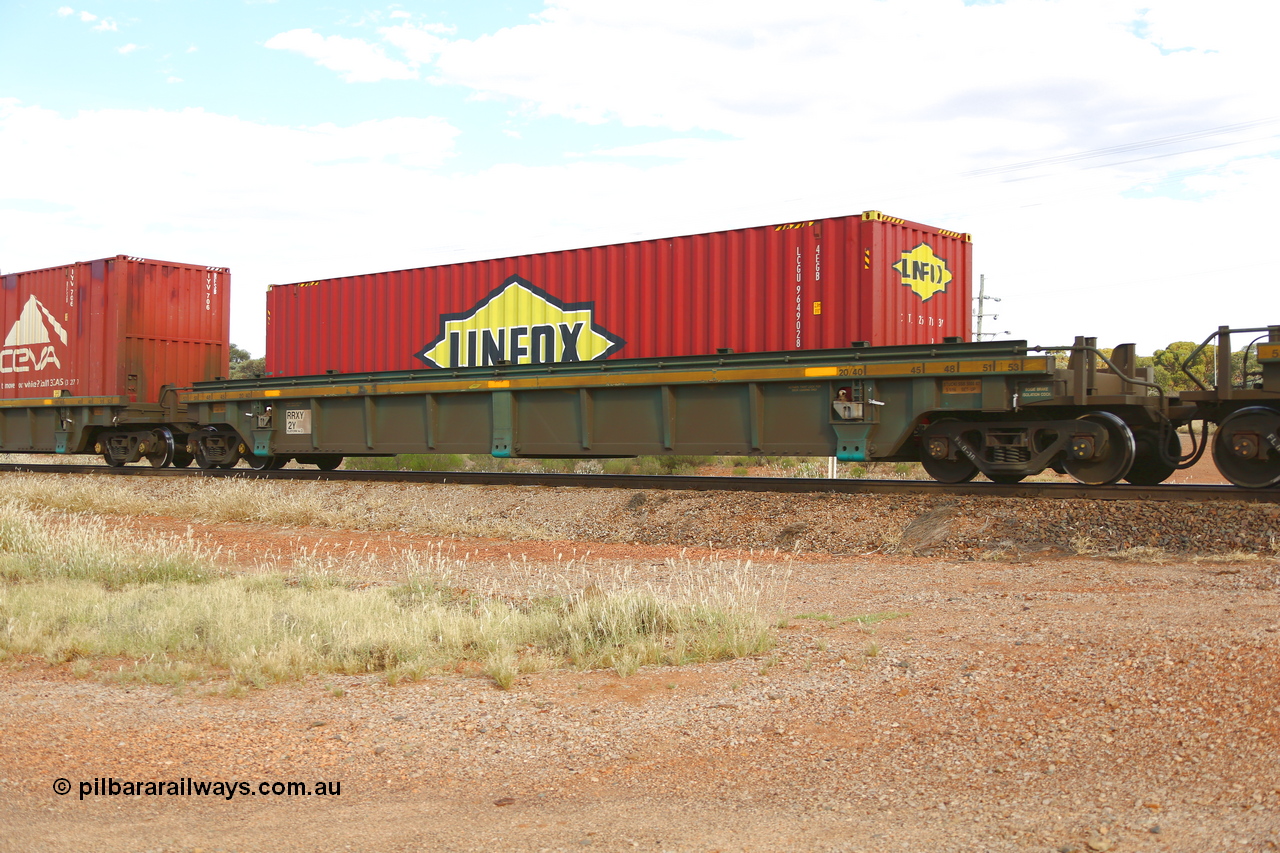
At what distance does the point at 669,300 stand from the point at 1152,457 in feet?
21.6

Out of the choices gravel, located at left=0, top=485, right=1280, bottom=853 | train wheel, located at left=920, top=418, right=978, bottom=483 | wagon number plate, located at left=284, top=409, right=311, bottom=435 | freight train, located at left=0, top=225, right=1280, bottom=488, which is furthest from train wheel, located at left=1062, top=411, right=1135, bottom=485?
wagon number plate, located at left=284, top=409, right=311, bottom=435

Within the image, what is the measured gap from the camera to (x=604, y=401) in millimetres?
14484

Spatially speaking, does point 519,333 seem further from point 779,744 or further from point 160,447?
point 779,744

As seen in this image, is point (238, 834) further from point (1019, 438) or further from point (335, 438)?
point (335, 438)

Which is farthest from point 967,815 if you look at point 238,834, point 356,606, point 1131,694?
point 356,606

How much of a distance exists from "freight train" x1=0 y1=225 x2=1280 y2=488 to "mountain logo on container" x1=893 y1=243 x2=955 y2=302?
0.09 meters

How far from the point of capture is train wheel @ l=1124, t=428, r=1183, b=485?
11.5m

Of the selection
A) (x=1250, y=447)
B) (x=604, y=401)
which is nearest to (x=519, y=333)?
(x=604, y=401)

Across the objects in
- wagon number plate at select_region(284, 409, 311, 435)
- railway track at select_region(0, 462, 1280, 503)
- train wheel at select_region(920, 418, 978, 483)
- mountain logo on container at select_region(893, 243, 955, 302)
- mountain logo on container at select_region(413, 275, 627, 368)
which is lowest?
railway track at select_region(0, 462, 1280, 503)

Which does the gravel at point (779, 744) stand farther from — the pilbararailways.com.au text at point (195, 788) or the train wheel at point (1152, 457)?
the train wheel at point (1152, 457)

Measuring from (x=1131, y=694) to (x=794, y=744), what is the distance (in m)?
1.66

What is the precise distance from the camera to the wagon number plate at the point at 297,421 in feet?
58.2

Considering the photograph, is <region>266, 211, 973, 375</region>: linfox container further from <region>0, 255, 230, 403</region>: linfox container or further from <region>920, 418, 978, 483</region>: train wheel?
<region>0, 255, 230, 403</region>: linfox container

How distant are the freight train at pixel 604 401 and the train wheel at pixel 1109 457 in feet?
0.07
